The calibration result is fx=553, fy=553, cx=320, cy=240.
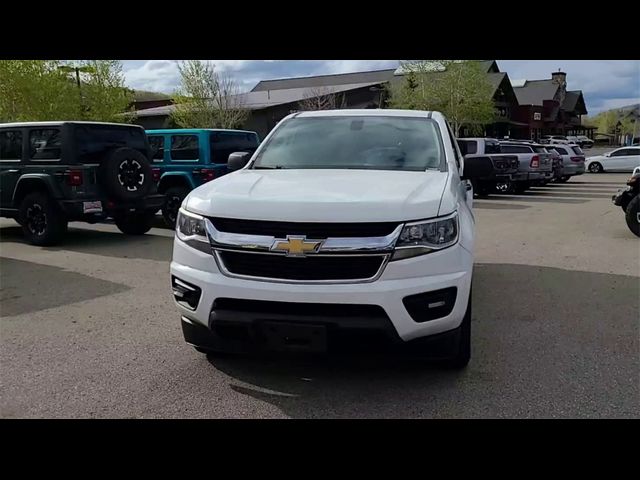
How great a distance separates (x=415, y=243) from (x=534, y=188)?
67.5 ft

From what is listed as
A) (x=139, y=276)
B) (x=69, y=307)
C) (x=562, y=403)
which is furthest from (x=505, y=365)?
(x=139, y=276)

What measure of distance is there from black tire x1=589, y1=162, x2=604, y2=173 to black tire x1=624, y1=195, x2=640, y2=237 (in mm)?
24363

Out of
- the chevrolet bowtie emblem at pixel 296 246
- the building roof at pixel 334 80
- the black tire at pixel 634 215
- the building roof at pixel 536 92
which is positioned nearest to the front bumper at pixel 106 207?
the chevrolet bowtie emblem at pixel 296 246

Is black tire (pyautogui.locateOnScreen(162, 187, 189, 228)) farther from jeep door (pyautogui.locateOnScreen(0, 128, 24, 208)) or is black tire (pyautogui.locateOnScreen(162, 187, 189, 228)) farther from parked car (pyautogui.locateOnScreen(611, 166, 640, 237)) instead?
parked car (pyautogui.locateOnScreen(611, 166, 640, 237))

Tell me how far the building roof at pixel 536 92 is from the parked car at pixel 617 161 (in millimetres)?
42605

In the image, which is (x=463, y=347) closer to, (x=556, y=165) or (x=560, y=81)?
(x=556, y=165)

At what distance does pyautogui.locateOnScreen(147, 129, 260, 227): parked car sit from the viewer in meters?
10.5

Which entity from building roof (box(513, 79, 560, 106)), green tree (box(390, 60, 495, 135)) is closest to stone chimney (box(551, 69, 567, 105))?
building roof (box(513, 79, 560, 106))

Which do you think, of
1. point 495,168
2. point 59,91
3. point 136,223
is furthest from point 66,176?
point 59,91

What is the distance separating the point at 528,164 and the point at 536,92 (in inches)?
2439

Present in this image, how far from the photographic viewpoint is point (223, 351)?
348cm

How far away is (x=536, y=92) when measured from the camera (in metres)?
74.1

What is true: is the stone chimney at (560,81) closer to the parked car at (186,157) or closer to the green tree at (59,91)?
the green tree at (59,91)

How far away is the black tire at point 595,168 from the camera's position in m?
31.6
